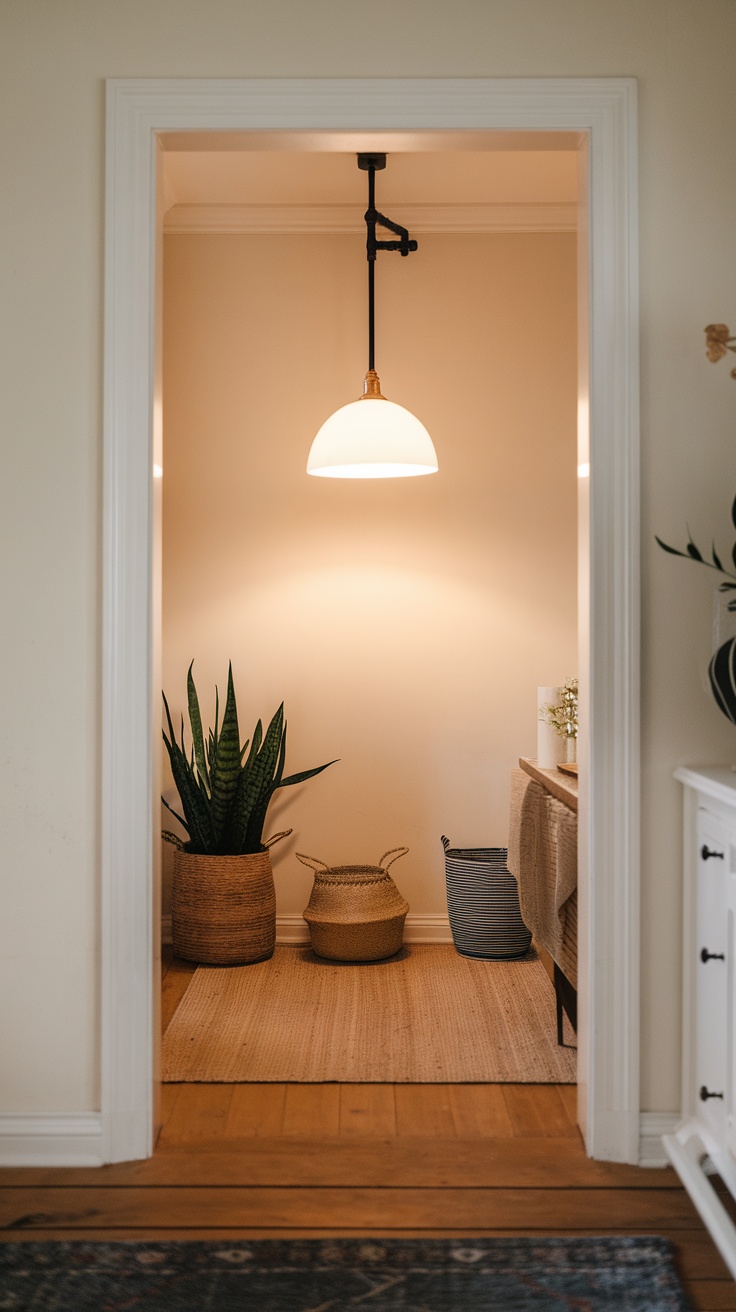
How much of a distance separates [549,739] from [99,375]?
1769 mm

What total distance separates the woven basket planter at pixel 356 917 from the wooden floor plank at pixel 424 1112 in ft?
3.37

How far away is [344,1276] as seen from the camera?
2.02 metres

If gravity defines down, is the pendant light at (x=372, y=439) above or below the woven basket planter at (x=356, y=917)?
above

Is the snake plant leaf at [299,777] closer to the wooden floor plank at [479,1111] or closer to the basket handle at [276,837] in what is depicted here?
the basket handle at [276,837]

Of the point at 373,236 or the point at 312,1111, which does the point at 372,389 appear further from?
the point at 312,1111

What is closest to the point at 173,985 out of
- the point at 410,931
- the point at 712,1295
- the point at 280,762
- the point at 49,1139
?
the point at 280,762

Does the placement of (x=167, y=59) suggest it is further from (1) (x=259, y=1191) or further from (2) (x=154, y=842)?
(1) (x=259, y=1191)

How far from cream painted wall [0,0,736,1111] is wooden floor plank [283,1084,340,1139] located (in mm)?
486

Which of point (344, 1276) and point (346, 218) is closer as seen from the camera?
point (344, 1276)

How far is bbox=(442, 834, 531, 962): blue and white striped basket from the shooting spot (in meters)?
3.89

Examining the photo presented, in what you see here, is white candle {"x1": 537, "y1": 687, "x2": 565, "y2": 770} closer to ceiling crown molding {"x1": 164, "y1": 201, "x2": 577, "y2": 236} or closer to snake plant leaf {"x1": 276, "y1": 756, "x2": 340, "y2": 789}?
snake plant leaf {"x1": 276, "y1": 756, "x2": 340, "y2": 789}

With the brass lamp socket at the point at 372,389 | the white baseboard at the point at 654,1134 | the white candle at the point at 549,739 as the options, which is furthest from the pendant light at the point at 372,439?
the white baseboard at the point at 654,1134

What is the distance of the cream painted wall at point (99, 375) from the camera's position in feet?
8.16

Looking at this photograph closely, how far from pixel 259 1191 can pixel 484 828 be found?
207 cm
